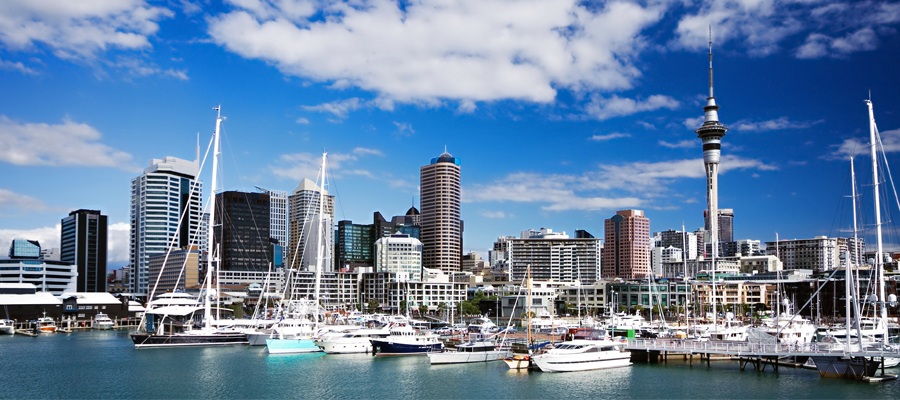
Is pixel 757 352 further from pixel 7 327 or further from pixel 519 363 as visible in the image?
pixel 7 327

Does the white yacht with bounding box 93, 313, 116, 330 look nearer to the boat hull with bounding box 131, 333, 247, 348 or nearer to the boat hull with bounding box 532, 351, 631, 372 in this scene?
the boat hull with bounding box 131, 333, 247, 348

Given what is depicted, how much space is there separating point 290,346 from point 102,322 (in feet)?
277

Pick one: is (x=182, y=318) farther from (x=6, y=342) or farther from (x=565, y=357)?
(x=565, y=357)

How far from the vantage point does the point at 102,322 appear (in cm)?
14500

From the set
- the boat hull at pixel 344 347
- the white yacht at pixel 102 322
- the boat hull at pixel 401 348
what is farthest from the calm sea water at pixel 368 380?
the white yacht at pixel 102 322

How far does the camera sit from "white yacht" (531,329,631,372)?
205ft

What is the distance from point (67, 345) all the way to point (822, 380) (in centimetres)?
9045

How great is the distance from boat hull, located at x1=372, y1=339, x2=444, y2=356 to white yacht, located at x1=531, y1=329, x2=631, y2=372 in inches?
637

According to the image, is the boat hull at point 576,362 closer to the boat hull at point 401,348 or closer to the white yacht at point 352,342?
the boat hull at point 401,348

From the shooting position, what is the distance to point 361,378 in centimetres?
6119

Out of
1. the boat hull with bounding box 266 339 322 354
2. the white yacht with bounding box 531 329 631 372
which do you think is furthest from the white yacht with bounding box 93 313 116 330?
the white yacht with bounding box 531 329 631 372

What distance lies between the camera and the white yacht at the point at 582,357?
205 feet

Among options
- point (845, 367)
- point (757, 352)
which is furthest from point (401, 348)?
point (845, 367)

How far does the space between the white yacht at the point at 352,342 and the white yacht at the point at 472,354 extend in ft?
34.8
